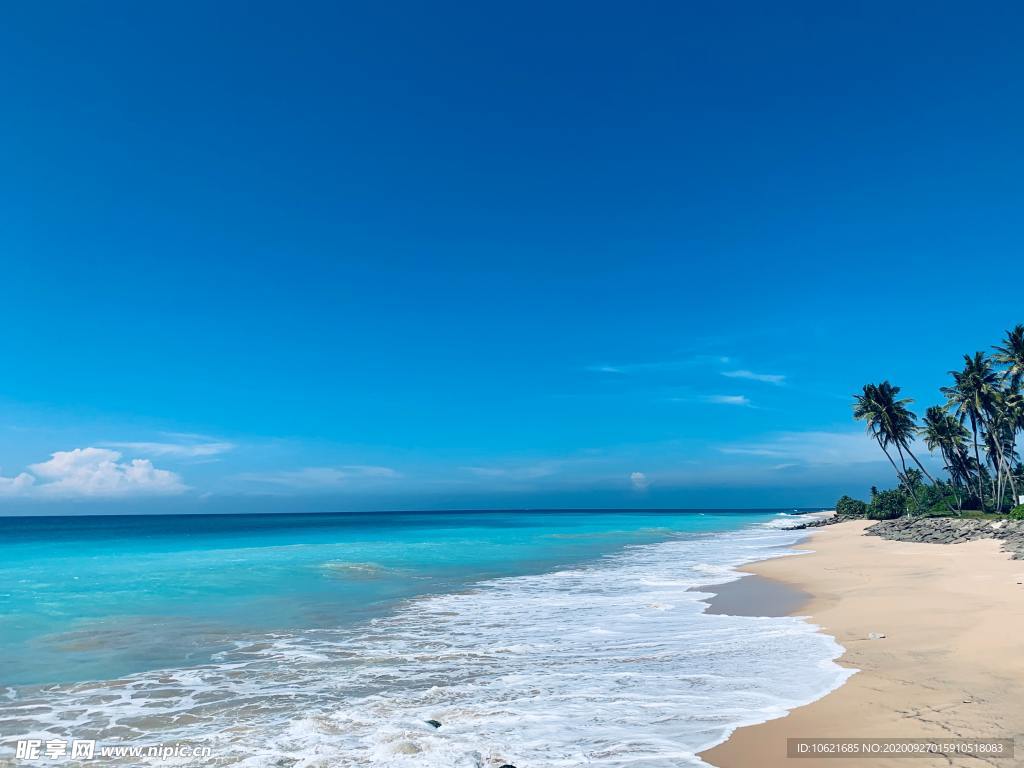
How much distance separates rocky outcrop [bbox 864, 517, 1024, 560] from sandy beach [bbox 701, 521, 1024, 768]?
35.5 ft

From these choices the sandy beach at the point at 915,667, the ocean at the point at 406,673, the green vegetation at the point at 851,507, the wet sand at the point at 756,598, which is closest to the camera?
the sandy beach at the point at 915,667

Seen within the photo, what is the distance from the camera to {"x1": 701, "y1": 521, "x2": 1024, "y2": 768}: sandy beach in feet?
23.1

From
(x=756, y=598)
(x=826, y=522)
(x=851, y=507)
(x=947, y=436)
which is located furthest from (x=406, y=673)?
(x=851, y=507)

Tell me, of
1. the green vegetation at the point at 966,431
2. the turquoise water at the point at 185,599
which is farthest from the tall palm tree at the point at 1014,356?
the turquoise water at the point at 185,599

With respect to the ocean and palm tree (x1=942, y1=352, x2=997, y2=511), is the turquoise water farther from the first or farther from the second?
palm tree (x1=942, y1=352, x2=997, y2=511)

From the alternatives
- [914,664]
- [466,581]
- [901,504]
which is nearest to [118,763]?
[914,664]

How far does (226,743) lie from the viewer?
7.72 m

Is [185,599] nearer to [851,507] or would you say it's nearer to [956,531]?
[956,531]

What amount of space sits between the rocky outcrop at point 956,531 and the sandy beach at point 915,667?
35.5 ft

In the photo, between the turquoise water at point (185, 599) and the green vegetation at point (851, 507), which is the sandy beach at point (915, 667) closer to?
the turquoise water at point (185, 599)

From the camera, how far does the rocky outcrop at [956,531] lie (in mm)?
30161

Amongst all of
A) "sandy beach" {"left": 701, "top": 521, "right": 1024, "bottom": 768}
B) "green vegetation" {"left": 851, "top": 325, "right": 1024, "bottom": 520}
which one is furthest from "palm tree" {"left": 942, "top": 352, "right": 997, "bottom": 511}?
"sandy beach" {"left": 701, "top": 521, "right": 1024, "bottom": 768}

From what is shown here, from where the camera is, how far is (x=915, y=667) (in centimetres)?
964

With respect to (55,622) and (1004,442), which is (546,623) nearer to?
(55,622)
